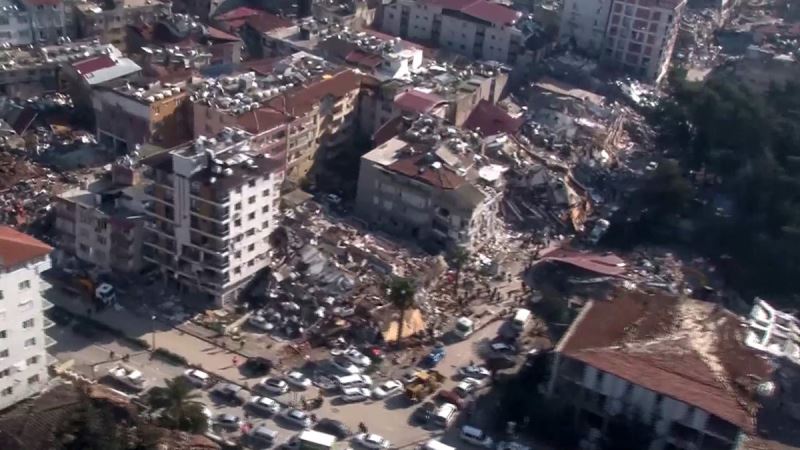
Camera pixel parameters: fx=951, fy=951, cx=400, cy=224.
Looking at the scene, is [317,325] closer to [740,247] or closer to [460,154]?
[460,154]

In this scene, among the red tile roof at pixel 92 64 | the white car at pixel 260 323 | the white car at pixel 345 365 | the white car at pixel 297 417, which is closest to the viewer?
the white car at pixel 297 417

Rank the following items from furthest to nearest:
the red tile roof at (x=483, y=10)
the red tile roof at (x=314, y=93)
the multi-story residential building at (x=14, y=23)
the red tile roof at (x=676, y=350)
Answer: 1. the red tile roof at (x=483, y=10)
2. the multi-story residential building at (x=14, y=23)
3. the red tile roof at (x=314, y=93)
4. the red tile roof at (x=676, y=350)

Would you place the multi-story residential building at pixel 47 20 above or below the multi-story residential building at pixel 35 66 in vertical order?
above

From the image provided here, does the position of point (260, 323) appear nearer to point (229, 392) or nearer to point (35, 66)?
point (229, 392)

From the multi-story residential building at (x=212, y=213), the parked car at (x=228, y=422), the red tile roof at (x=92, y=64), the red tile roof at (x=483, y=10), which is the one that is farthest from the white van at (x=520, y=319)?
the red tile roof at (x=483, y=10)

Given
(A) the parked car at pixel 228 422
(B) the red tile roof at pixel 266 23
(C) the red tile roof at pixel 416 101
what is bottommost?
(A) the parked car at pixel 228 422

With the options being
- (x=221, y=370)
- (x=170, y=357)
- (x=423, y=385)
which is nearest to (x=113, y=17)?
(x=170, y=357)

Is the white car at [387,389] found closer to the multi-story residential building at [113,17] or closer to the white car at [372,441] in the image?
the white car at [372,441]

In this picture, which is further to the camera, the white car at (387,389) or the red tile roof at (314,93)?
the red tile roof at (314,93)
